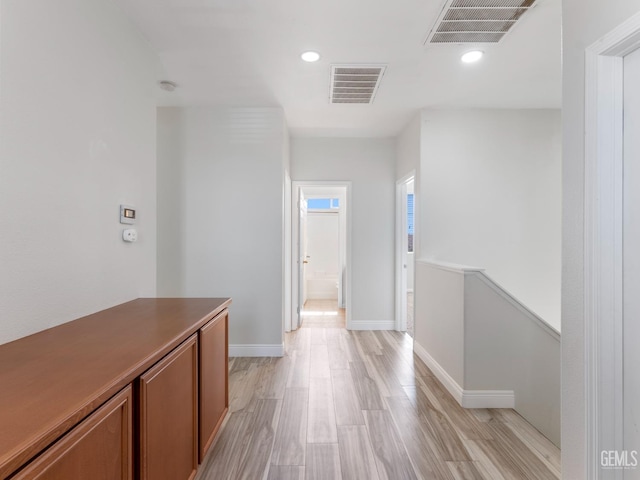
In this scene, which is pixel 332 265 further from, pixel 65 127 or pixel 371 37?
pixel 65 127

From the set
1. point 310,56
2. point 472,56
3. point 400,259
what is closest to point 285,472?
point 310,56

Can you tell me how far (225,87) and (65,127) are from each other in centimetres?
175

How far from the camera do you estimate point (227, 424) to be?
7.43 feet

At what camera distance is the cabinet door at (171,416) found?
111 centimetres

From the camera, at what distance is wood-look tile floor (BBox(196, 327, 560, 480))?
5.98ft

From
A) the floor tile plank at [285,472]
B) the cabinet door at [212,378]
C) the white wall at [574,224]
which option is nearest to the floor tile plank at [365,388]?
the floor tile plank at [285,472]

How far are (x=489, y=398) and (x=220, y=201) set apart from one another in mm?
2940

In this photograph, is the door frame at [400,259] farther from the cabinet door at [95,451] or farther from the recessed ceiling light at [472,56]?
the cabinet door at [95,451]

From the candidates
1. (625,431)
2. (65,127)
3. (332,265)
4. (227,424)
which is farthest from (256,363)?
(332,265)

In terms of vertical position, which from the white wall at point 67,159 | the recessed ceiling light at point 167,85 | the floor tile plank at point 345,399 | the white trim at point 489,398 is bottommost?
the floor tile plank at point 345,399

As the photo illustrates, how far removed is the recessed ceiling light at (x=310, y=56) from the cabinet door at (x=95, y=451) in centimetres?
234

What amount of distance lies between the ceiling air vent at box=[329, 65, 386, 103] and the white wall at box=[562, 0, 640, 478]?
4.99ft

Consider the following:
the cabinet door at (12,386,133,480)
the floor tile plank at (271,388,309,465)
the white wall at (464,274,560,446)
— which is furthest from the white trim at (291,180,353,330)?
the cabinet door at (12,386,133,480)

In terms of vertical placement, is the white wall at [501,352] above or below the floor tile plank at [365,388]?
above
